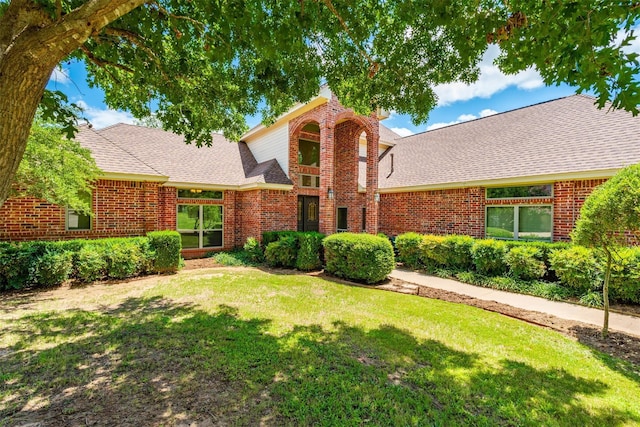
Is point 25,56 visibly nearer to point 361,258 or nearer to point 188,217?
point 361,258

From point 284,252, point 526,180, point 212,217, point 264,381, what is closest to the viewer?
point 264,381

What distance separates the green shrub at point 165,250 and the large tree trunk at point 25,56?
767 cm

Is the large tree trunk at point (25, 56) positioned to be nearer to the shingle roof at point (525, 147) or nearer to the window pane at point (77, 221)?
the window pane at point (77, 221)

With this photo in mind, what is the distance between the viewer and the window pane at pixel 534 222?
937 cm

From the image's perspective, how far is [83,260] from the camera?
7949 millimetres

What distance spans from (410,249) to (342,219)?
465 centimetres

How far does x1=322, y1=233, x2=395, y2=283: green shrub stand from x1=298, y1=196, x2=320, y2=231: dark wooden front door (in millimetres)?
4792

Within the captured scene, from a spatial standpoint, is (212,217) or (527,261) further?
(212,217)

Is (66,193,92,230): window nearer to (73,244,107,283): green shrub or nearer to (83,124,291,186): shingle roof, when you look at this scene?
(83,124,291,186): shingle roof

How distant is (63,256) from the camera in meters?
7.65

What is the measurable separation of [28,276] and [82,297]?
1.88 metres

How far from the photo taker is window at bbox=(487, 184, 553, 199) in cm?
936

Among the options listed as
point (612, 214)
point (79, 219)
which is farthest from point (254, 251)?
point (612, 214)

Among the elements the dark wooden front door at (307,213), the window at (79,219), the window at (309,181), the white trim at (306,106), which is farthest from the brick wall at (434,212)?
the window at (79,219)
